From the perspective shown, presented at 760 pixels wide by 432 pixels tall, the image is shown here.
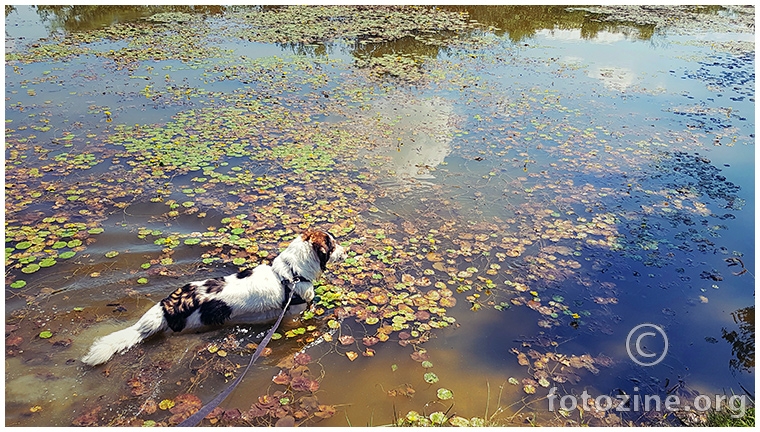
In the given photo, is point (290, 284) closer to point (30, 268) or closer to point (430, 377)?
point (430, 377)

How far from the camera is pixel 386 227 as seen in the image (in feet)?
20.3

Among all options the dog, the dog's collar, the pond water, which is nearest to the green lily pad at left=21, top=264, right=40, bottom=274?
the pond water

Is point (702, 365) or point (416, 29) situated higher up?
point (416, 29)

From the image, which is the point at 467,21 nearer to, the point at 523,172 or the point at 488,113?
the point at 488,113

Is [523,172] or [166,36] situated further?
[166,36]

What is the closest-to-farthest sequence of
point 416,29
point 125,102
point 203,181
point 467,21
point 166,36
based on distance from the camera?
1. point 203,181
2. point 125,102
3. point 166,36
4. point 416,29
5. point 467,21

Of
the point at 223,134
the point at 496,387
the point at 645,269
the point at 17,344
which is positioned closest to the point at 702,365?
the point at 645,269

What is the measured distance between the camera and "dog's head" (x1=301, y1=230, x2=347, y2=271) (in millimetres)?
4492

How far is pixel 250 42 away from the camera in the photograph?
49.2 feet

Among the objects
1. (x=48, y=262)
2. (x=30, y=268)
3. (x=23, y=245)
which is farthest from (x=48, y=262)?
(x=23, y=245)

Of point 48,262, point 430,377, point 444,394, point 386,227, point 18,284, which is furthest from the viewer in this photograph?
point 386,227

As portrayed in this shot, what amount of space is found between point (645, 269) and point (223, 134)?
24.5 feet

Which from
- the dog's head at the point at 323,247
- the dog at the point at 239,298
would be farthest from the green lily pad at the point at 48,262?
the dog's head at the point at 323,247

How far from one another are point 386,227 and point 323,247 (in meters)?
1.83
